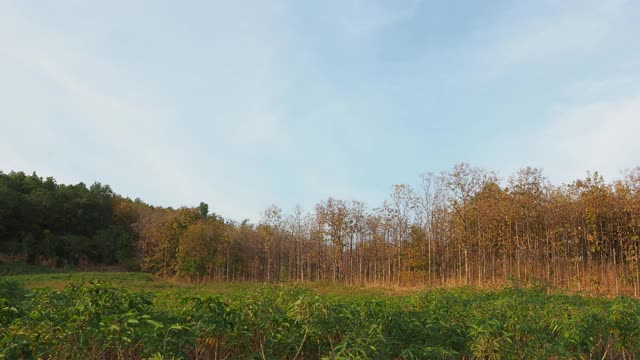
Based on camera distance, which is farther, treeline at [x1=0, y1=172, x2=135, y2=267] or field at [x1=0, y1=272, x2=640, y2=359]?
treeline at [x1=0, y1=172, x2=135, y2=267]

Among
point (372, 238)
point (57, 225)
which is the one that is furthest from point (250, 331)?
point (57, 225)

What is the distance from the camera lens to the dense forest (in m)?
16.8

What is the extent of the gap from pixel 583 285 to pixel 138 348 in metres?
17.4

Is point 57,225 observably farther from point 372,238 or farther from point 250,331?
point 250,331

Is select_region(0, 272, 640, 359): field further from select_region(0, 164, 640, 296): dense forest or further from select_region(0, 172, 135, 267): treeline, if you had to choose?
select_region(0, 172, 135, 267): treeline

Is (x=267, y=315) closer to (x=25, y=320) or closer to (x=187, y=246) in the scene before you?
(x=25, y=320)

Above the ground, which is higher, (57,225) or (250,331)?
(57,225)

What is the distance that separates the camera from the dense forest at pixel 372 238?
55.2ft

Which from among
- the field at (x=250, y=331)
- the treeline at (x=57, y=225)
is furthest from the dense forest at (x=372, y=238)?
the field at (x=250, y=331)

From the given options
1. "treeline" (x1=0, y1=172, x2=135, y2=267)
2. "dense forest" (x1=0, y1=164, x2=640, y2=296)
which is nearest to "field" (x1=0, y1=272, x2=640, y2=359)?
"dense forest" (x1=0, y1=164, x2=640, y2=296)

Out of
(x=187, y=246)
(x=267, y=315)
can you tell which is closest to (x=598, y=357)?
(x=267, y=315)

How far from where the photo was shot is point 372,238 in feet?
78.6

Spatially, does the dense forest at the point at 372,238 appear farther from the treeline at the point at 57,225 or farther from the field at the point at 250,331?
the field at the point at 250,331

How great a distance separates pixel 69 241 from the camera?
32.5m
